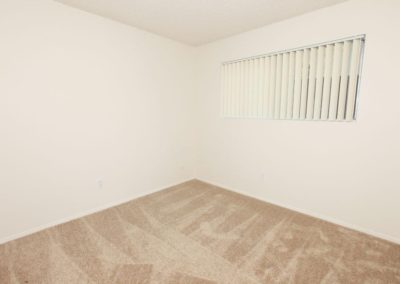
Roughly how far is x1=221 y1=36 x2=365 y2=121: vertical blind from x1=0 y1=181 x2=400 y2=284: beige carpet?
138cm

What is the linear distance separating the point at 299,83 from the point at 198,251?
237cm

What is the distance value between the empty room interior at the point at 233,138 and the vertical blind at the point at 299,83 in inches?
0.7

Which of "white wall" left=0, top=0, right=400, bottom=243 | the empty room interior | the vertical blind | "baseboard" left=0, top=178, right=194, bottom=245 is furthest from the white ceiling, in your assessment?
"baseboard" left=0, top=178, right=194, bottom=245

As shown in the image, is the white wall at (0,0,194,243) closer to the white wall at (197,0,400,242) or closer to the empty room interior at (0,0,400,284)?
the empty room interior at (0,0,400,284)

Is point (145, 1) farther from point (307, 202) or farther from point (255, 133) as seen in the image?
point (307, 202)

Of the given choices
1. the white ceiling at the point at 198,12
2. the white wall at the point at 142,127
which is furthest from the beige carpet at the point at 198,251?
the white ceiling at the point at 198,12

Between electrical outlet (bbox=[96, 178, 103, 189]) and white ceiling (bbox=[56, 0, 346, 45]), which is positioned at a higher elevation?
white ceiling (bbox=[56, 0, 346, 45])

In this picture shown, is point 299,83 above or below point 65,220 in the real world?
above

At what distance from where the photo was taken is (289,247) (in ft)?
6.87

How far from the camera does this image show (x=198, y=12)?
250 cm

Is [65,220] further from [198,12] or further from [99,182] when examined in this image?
[198,12]

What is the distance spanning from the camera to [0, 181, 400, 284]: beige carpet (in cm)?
173

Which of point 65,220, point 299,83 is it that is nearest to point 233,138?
point 299,83

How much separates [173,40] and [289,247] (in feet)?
11.1
